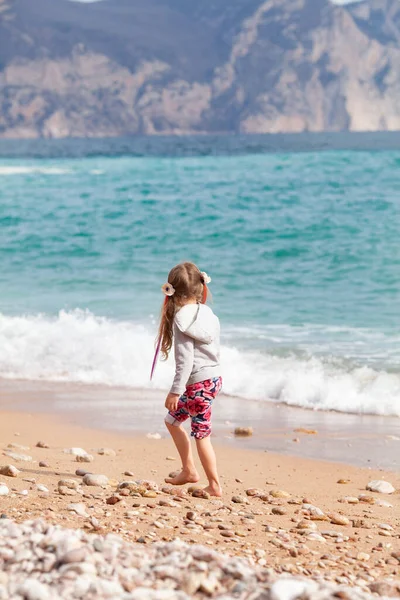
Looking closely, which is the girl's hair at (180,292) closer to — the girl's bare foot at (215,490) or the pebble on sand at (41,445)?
the girl's bare foot at (215,490)

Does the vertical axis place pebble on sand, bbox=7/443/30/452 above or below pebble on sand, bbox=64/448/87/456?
below

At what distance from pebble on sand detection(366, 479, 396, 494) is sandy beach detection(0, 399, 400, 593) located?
0.16ft

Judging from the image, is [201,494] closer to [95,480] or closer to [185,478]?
[185,478]

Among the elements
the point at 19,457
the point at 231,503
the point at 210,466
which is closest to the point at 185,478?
the point at 210,466

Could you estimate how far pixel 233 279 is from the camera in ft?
48.1

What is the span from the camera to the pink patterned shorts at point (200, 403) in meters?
5.01

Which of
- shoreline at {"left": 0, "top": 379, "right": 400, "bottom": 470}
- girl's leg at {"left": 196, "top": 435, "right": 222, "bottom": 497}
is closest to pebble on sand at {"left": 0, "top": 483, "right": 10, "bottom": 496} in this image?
girl's leg at {"left": 196, "top": 435, "right": 222, "bottom": 497}

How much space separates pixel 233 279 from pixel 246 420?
7194 mm

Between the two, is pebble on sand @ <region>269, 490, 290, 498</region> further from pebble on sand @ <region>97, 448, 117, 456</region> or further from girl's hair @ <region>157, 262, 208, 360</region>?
pebble on sand @ <region>97, 448, 117, 456</region>

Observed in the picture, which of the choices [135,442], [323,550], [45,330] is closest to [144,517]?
[323,550]

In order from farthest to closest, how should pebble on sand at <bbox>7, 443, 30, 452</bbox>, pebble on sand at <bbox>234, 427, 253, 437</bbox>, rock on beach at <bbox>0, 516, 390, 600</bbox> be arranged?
1. pebble on sand at <bbox>234, 427, 253, 437</bbox>
2. pebble on sand at <bbox>7, 443, 30, 452</bbox>
3. rock on beach at <bbox>0, 516, 390, 600</bbox>

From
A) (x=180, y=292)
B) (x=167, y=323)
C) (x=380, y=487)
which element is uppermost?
(x=180, y=292)

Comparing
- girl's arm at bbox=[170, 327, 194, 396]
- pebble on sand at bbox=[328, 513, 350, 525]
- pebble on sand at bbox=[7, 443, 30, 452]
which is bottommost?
pebble on sand at bbox=[7, 443, 30, 452]

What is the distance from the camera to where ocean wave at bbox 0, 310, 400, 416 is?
27.3 ft
